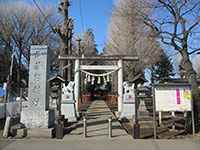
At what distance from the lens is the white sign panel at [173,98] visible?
13797 millimetres

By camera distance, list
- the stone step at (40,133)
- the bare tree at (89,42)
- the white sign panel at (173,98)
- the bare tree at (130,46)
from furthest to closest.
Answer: the bare tree at (89,42), the bare tree at (130,46), the white sign panel at (173,98), the stone step at (40,133)

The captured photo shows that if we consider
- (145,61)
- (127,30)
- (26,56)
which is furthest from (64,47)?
(26,56)

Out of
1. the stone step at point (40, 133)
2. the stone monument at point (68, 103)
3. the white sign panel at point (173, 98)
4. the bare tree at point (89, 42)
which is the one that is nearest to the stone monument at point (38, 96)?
the stone step at point (40, 133)

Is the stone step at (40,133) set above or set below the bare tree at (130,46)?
below

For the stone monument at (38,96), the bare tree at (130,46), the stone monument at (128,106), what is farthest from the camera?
the bare tree at (130,46)

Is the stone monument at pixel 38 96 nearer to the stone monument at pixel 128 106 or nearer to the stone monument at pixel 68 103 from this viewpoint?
the stone monument at pixel 68 103

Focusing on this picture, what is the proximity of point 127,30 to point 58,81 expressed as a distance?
79.8 ft

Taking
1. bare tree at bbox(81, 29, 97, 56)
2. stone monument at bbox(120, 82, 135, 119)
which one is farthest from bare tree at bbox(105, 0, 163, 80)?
bare tree at bbox(81, 29, 97, 56)

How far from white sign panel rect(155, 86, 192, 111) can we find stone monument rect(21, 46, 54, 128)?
4519 mm

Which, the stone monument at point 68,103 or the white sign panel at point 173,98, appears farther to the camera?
the stone monument at point 68,103

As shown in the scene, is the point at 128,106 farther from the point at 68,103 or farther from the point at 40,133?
the point at 40,133

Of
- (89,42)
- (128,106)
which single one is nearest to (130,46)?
(128,106)

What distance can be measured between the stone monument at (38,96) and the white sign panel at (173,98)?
4519 millimetres

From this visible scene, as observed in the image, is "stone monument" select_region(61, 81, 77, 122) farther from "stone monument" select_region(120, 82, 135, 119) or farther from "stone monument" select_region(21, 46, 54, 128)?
"stone monument" select_region(21, 46, 54, 128)
